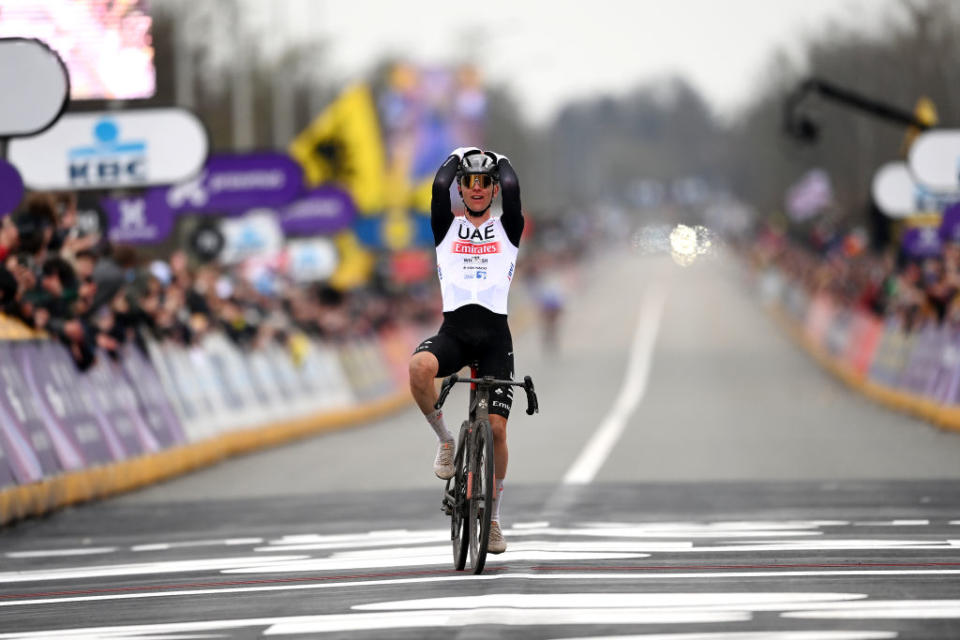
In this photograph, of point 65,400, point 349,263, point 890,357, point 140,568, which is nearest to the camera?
point 140,568

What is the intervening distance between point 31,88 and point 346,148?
82.6ft

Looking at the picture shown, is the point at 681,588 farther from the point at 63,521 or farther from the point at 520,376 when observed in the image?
the point at 520,376

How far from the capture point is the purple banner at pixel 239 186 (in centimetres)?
2633

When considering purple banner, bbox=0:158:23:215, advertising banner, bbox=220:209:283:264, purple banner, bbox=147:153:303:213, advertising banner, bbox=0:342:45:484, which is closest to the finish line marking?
advertising banner, bbox=0:342:45:484

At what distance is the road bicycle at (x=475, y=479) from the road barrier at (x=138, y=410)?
503cm

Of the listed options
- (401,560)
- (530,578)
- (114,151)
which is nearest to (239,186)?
(114,151)

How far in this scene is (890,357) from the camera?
1319 inches

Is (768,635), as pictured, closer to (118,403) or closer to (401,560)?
(401,560)

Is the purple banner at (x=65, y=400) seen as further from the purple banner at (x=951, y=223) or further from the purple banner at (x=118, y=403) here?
the purple banner at (x=951, y=223)

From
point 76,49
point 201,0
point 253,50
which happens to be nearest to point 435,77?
point 201,0

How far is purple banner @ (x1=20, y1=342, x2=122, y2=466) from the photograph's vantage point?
16.0 metres

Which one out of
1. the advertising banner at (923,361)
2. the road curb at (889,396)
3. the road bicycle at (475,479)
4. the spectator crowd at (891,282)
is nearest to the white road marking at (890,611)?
the road bicycle at (475,479)

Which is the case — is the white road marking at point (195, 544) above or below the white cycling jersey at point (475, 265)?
below

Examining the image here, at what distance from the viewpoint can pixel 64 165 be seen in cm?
2039
